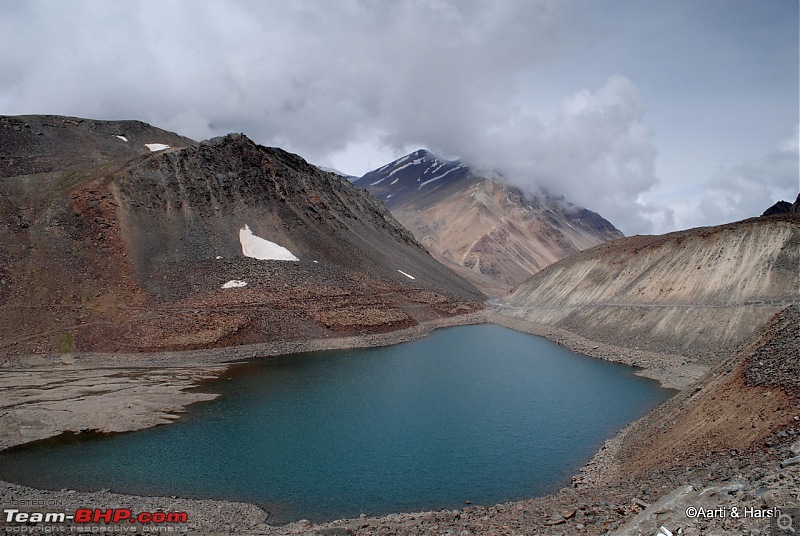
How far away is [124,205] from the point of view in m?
67.0

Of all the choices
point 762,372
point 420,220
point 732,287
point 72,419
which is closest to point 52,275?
point 72,419

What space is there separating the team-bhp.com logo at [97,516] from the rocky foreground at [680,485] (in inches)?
23.7

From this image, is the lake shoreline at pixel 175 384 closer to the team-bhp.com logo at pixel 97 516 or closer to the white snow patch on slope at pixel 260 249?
the team-bhp.com logo at pixel 97 516

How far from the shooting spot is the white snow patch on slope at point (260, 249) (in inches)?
2680

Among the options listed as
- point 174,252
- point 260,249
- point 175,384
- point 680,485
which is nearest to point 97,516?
point 680,485

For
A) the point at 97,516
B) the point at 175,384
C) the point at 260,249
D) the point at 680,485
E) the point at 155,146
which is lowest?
the point at 97,516

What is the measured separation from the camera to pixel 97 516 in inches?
713

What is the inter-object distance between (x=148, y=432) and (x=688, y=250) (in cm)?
5745

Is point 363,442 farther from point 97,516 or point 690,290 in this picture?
point 690,290

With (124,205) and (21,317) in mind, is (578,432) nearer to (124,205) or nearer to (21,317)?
(21,317)

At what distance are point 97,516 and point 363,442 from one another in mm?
12866

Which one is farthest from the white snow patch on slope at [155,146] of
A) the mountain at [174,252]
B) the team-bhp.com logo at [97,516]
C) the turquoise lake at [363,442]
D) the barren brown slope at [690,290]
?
the team-bhp.com logo at [97,516]

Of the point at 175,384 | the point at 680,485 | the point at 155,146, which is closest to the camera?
the point at 680,485

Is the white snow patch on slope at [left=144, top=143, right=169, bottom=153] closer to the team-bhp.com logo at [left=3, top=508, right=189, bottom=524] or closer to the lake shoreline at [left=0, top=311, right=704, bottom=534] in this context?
the lake shoreline at [left=0, top=311, right=704, bottom=534]
